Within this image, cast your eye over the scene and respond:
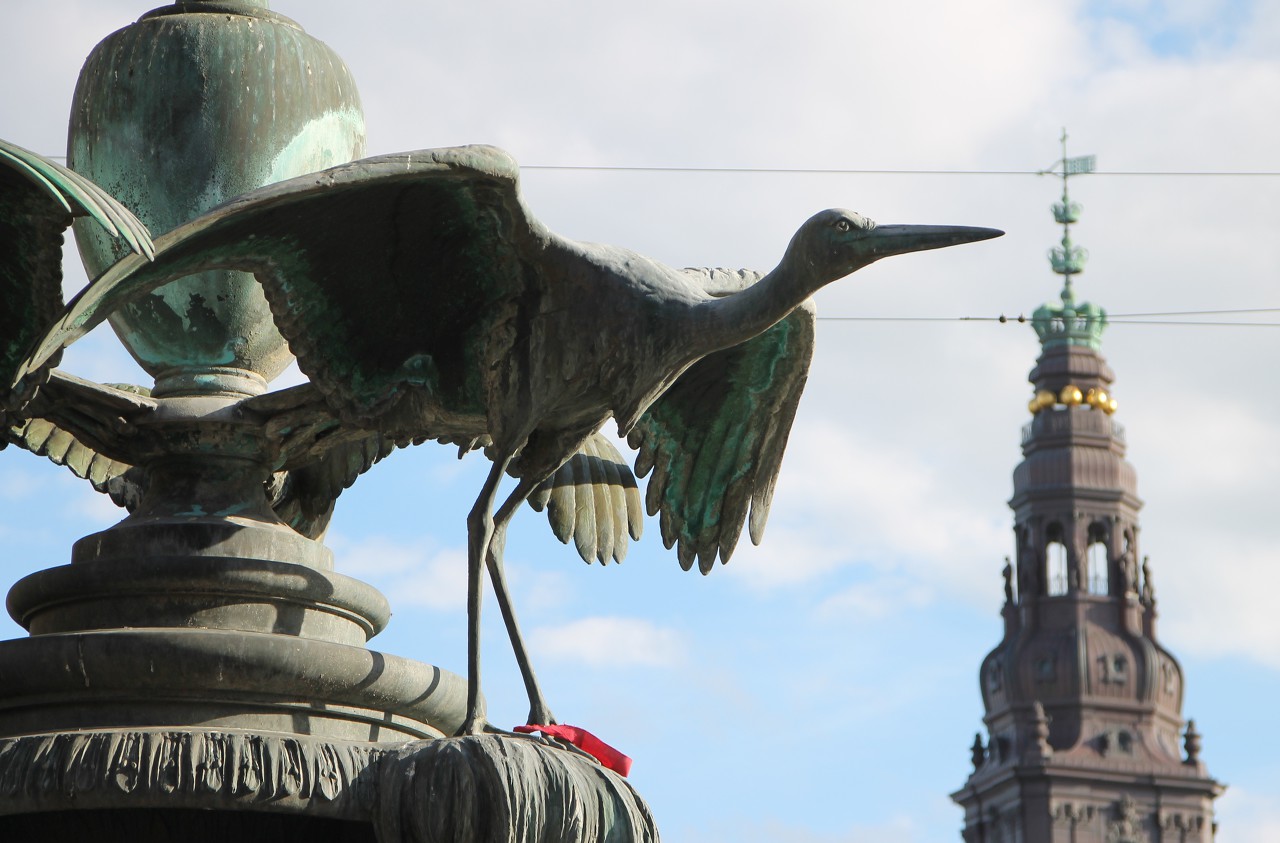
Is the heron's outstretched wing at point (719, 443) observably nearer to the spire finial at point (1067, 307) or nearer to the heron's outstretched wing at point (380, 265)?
the heron's outstretched wing at point (380, 265)

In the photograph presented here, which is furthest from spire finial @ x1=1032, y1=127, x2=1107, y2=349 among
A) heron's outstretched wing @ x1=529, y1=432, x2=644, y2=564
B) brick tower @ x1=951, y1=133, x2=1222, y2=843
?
heron's outstretched wing @ x1=529, y1=432, x2=644, y2=564

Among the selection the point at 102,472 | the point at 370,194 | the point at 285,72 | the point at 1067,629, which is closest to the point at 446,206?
the point at 370,194

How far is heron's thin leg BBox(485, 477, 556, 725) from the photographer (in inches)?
386

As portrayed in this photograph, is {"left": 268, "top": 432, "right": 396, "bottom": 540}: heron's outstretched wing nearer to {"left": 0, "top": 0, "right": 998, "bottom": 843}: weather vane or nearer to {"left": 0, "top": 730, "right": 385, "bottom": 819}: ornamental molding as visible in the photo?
{"left": 0, "top": 0, "right": 998, "bottom": 843}: weather vane

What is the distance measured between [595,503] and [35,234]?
2.92 m

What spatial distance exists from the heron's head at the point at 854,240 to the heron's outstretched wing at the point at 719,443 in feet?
4.07

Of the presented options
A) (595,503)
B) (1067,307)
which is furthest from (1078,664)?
(595,503)

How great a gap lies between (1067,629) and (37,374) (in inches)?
4155

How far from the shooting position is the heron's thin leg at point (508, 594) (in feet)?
32.2

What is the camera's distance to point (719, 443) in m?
11.1

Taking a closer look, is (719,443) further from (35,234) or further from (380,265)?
(35,234)

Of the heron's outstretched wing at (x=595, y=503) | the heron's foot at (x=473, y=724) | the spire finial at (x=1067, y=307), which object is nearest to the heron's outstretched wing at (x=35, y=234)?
the heron's foot at (x=473, y=724)

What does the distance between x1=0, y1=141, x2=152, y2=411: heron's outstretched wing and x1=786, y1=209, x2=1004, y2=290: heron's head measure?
238 centimetres

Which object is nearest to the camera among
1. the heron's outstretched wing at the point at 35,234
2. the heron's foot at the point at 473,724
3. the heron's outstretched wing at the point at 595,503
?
the heron's outstretched wing at the point at 35,234
